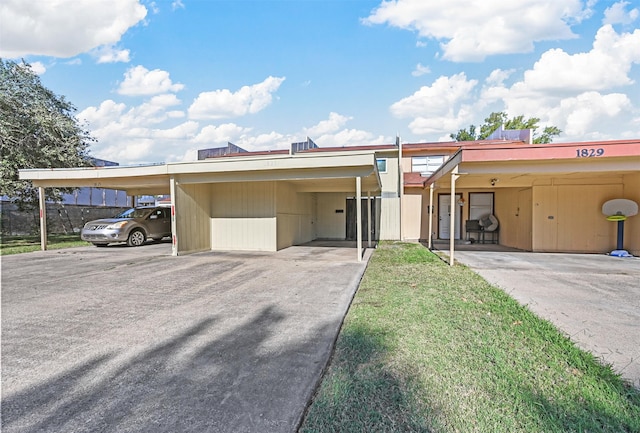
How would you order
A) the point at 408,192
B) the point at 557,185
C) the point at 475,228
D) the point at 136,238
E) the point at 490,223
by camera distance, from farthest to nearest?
the point at 408,192, the point at 475,228, the point at 490,223, the point at 136,238, the point at 557,185

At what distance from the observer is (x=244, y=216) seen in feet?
34.9

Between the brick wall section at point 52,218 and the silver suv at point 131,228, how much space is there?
750 cm

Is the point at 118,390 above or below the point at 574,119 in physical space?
below

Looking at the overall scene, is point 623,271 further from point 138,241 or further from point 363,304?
point 138,241

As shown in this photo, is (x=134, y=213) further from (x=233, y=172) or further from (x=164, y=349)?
(x=164, y=349)

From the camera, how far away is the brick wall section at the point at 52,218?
52.0 feet

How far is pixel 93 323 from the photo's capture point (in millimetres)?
3762

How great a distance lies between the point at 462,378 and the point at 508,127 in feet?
111

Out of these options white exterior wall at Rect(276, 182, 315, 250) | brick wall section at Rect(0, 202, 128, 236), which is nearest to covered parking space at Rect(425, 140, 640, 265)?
white exterior wall at Rect(276, 182, 315, 250)

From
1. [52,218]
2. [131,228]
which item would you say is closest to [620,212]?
[131,228]

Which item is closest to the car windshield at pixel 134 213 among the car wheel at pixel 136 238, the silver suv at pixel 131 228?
the silver suv at pixel 131 228

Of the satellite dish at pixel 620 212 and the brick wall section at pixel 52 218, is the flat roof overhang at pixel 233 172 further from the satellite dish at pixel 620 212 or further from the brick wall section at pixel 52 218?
the brick wall section at pixel 52 218

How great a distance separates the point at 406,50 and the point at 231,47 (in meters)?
6.04

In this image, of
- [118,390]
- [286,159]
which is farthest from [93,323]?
[286,159]
